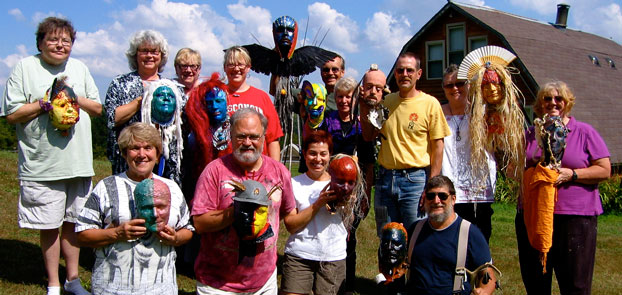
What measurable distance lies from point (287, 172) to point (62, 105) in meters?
1.84

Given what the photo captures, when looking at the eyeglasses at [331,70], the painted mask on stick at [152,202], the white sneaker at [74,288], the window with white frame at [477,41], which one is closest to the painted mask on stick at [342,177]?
the painted mask on stick at [152,202]

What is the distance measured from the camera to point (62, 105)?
3877 mm

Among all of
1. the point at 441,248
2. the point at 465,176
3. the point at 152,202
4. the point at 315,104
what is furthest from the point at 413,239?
the point at 152,202

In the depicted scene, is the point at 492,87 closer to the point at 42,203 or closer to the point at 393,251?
the point at 393,251

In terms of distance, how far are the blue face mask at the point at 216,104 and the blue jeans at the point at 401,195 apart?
1.37 meters

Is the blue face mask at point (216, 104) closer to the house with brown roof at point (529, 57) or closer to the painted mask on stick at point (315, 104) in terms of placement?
the painted mask on stick at point (315, 104)

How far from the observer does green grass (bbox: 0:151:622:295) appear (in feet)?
15.7

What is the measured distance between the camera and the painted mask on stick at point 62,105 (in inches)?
153

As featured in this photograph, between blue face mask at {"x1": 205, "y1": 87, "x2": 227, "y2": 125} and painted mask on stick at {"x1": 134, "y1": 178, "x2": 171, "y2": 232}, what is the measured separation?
135cm

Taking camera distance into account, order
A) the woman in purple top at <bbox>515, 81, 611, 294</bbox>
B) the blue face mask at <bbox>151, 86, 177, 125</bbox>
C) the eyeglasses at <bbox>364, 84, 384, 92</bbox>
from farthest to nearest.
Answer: the eyeglasses at <bbox>364, 84, 384, 92</bbox> → the blue face mask at <bbox>151, 86, 177, 125</bbox> → the woman in purple top at <bbox>515, 81, 611, 294</bbox>

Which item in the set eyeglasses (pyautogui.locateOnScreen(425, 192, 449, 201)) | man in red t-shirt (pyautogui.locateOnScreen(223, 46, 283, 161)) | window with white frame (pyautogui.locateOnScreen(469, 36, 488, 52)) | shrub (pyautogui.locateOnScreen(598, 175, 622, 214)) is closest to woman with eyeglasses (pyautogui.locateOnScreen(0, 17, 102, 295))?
man in red t-shirt (pyautogui.locateOnScreen(223, 46, 283, 161))

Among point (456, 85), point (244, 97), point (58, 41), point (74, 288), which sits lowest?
point (74, 288)

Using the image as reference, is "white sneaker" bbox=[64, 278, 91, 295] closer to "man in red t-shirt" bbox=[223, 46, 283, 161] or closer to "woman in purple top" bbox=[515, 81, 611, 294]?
"man in red t-shirt" bbox=[223, 46, 283, 161]

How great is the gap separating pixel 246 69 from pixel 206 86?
1.31 ft
